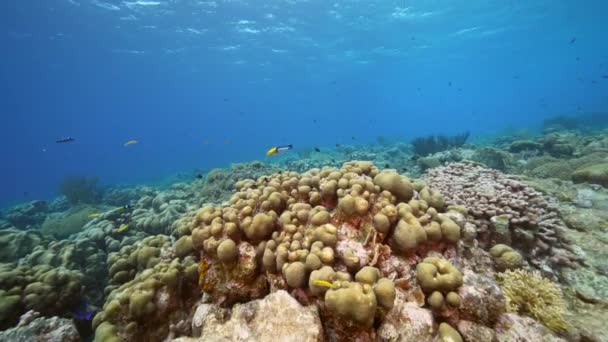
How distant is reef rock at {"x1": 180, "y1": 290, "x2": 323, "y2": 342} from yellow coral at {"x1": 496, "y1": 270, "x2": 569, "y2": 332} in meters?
2.62

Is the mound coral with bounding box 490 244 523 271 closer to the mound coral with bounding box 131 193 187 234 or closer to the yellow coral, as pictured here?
the yellow coral

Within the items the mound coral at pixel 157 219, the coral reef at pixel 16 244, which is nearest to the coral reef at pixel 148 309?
the mound coral at pixel 157 219

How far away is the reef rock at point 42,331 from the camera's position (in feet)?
10.8

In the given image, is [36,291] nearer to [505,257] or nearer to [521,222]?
[505,257]

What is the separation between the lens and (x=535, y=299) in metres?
3.28

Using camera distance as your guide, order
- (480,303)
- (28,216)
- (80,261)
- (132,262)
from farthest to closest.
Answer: (28,216), (80,261), (132,262), (480,303)

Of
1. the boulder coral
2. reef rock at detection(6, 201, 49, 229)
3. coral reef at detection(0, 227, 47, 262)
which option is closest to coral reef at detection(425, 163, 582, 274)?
the boulder coral

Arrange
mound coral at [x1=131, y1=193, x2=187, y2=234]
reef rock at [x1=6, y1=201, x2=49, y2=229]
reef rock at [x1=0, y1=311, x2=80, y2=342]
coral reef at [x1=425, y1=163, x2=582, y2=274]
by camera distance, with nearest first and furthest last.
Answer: reef rock at [x1=0, y1=311, x2=80, y2=342] < coral reef at [x1=425, y1=163, x2=582, y2=274] < mound coral at [x1=131, y1=193, x2=187, y2=234] < reef rock at [x1=6, y1=201, x2=49, y2=229]

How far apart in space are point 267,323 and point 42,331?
3341mm

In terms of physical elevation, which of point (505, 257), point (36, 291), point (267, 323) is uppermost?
point (505, 257)

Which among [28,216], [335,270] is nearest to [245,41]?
[28,216]

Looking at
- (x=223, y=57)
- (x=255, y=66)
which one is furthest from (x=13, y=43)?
(x=255, y=66)

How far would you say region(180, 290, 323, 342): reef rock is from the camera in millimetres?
2562

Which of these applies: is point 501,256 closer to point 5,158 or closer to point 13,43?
point 13,43
